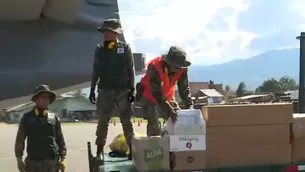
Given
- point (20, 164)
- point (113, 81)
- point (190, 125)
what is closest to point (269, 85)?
point (113, 81)

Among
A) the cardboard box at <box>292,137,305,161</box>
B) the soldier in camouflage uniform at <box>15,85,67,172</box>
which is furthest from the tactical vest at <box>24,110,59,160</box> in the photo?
the cardboard box at <box>292,137,305,161</box>

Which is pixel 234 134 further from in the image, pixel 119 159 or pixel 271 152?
pixel 119 159

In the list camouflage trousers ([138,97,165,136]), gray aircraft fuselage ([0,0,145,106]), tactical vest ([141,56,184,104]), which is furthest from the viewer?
camouflage trousers ([138,97,165,136])

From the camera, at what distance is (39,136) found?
4.77 metres

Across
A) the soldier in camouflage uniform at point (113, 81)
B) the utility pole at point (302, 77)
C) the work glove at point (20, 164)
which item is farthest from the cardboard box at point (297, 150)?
the utility pole at point (302, 77)

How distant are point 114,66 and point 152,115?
0.59m

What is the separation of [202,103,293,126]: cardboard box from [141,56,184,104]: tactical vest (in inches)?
31.0

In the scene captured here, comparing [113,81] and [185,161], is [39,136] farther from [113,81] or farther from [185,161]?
[185,161]

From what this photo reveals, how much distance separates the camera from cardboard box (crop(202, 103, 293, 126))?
426 cm

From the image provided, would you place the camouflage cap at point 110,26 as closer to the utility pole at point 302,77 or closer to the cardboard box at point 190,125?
the cardboard box at point 190,125

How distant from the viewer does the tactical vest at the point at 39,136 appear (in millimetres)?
4766

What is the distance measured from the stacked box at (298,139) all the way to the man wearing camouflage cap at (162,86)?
96cm

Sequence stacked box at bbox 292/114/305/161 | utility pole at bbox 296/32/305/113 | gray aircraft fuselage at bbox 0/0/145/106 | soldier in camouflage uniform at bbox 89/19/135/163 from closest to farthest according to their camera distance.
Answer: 1. stacked box at bbox 292/114/305/161
2. gray aircraft fuselage at bbox 0/0/145/106
3. soldier in camouflage uniform at bbox 89/19/135/163
4. utility pole at bbox 296/32/305/113

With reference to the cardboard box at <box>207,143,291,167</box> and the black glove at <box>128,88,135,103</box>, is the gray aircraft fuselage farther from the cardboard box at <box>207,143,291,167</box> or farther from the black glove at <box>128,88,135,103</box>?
the cardboard box at <box>207,143,291,167</box>
